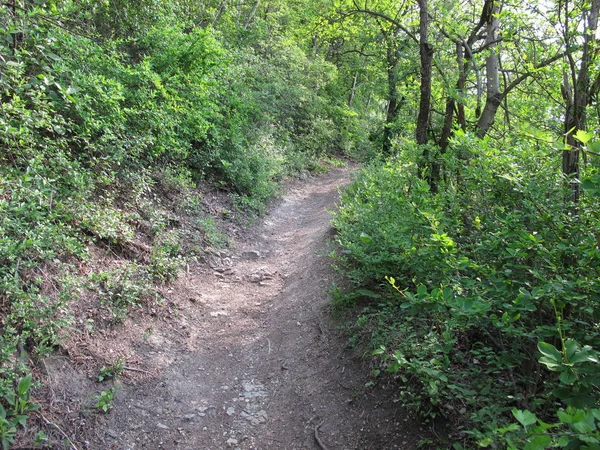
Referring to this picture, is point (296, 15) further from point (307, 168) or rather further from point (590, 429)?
point (590, 429)

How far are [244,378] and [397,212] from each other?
9.81 feet

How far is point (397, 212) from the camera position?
541cm

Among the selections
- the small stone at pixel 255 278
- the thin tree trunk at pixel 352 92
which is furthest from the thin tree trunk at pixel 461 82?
the thin tree trunk at pixel 352 92

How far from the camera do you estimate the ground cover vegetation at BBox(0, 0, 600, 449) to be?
2.75m

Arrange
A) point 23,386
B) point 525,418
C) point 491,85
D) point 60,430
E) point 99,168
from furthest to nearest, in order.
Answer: point 491,85
point 99,168
point 60,430
point 23,386
point 525,418

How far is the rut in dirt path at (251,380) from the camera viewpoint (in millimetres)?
3836

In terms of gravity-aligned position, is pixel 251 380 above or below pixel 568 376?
below

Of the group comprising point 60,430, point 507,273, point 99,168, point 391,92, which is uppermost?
point 391,92

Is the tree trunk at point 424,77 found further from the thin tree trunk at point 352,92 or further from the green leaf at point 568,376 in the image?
the thin tree trunk at point 352,92

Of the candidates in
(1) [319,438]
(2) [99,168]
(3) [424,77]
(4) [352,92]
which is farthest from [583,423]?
(4) [352,92]

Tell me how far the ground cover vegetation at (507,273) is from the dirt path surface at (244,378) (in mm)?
466

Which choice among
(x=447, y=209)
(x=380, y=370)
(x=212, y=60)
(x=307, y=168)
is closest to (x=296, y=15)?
(x=307, y=168)

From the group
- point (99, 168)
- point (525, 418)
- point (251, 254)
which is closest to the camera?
point (525, 418)

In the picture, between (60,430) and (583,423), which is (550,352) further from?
A: (60,430)
